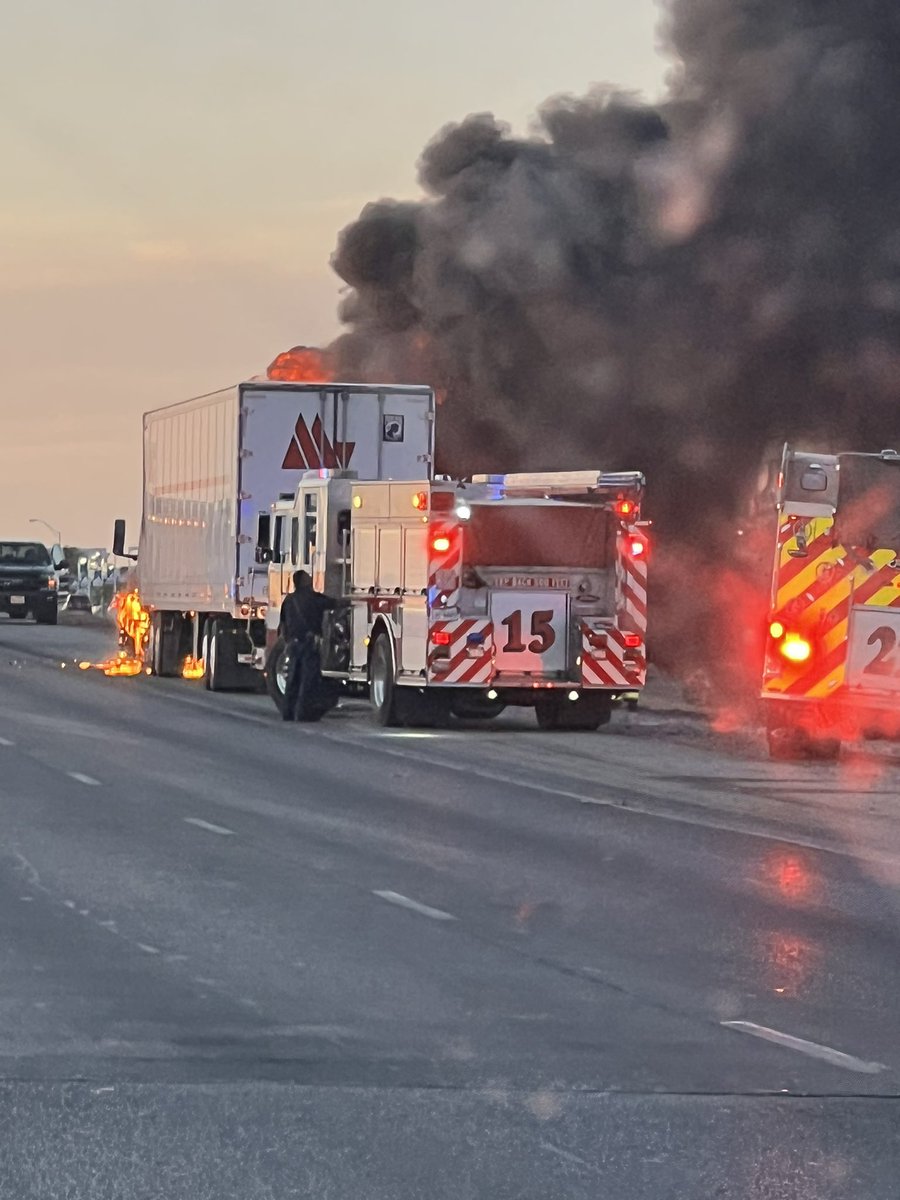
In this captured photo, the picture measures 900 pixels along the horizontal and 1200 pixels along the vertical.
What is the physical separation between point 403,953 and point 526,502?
14.1 m

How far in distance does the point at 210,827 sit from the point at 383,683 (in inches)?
386

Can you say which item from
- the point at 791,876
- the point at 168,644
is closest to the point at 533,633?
the point at 168,644

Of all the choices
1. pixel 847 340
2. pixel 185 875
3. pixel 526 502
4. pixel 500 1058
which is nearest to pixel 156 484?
pixel 526 502

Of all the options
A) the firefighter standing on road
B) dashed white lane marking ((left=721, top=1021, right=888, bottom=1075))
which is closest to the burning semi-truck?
the firefighter standing on road

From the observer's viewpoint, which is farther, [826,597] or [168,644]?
[168,644]

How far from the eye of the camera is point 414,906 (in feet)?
34.4

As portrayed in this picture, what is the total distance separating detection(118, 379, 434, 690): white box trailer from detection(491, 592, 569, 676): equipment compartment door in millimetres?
3368

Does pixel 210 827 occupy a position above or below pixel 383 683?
below

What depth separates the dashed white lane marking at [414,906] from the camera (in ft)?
33.5

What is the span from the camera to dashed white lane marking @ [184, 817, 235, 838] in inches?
522

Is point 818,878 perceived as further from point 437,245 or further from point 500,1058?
point 437,245

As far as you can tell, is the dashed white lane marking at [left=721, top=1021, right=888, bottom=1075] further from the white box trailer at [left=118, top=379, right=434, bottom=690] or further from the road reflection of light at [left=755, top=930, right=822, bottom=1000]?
the white box trailer at [left=118, top=379, right=434, bottom=690]

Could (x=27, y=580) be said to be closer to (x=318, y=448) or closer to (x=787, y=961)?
(x=318, y=448)

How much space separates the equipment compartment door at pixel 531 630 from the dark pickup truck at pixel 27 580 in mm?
33414
